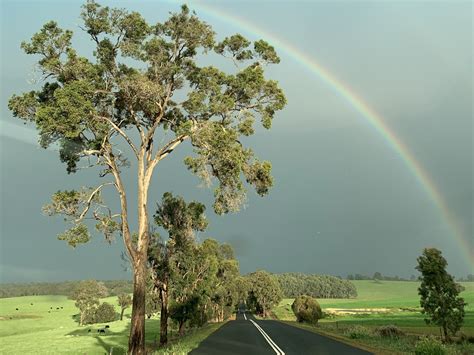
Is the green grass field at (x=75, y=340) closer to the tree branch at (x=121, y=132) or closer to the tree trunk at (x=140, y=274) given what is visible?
the tree trunk at (x=140, y=274)

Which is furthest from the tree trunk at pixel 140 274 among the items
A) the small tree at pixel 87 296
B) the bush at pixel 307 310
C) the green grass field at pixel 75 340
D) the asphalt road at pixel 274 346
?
the small tree at pixel 87 296

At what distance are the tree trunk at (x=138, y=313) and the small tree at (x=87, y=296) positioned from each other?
111m

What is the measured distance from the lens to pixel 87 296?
119 metres

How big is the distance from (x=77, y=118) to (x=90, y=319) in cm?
12462

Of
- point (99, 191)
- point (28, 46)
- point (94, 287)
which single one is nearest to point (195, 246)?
point (99, 191)

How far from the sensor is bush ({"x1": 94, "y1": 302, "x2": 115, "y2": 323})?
127 m

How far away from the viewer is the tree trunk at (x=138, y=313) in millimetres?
18797

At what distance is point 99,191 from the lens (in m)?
22.8

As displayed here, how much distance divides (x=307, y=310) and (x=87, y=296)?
8026cm

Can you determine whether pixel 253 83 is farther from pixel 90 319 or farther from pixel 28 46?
pixel 90 319

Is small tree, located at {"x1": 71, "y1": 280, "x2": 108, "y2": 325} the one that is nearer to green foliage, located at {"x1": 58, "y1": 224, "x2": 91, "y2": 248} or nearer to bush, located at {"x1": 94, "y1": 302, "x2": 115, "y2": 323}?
bush, located at {"x1": 94, "y1": 302, "x2": 115, "y2": 323}

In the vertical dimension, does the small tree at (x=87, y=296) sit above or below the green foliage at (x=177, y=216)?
below

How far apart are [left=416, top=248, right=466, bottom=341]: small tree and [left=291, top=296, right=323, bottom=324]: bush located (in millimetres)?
29027

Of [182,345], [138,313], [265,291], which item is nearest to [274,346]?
[182,345]
